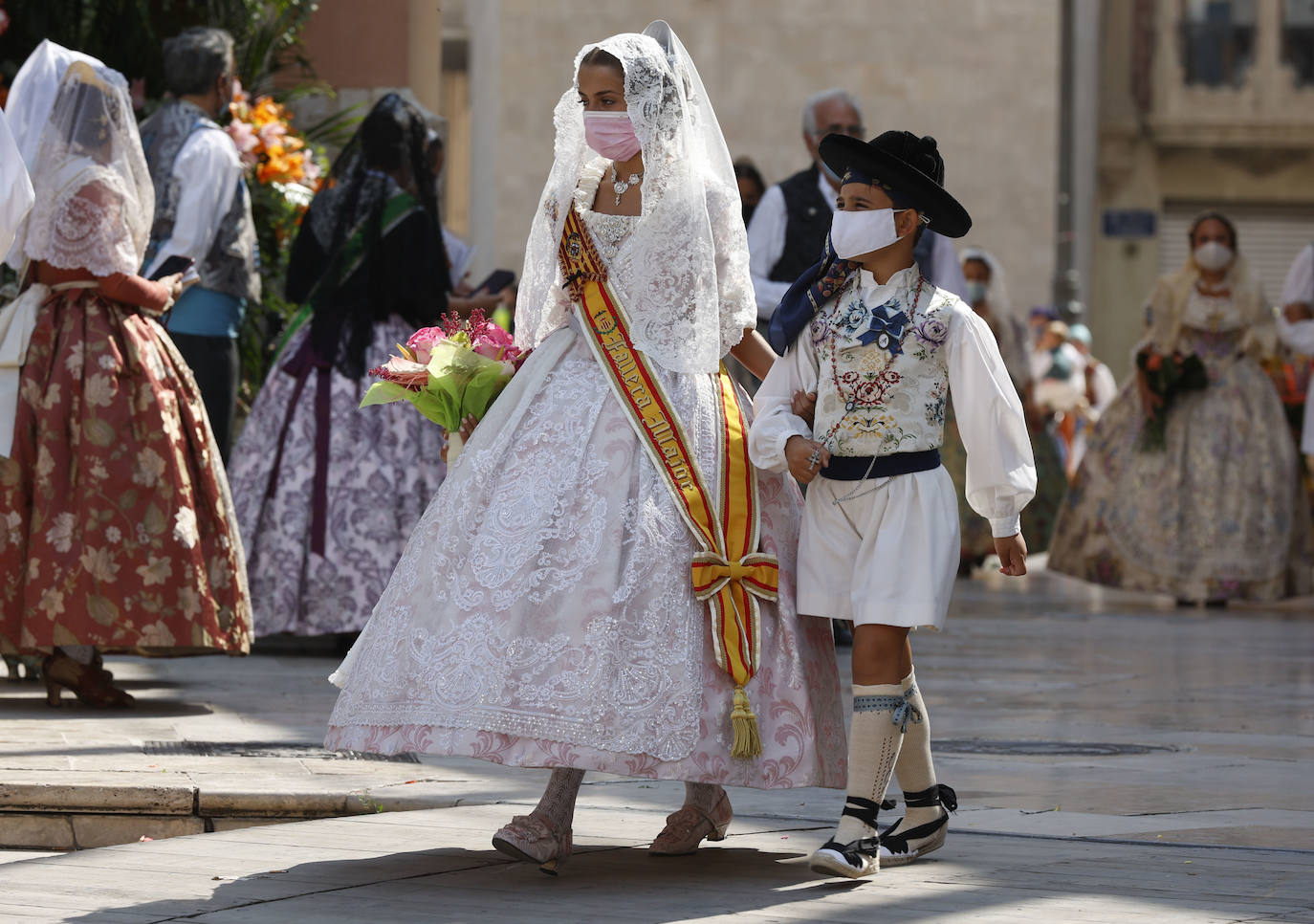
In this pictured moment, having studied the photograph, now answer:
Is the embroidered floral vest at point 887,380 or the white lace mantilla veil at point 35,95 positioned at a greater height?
the white lace mantilla veil at point 35,95

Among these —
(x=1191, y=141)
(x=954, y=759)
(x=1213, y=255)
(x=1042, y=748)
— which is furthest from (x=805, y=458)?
(x=1191, y=141)

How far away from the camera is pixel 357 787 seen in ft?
19.0

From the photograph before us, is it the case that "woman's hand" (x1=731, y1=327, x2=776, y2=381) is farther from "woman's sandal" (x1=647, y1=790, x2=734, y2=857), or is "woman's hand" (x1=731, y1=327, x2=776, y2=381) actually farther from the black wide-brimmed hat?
"woman's sandal" (x1=647, y1=790, x2=734, y2=857)

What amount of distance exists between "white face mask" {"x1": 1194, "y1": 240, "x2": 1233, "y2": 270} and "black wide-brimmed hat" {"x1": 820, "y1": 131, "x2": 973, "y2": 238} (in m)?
7.78

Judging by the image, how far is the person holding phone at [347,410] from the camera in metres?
8.90

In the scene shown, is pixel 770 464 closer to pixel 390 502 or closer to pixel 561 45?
pixel 390 502

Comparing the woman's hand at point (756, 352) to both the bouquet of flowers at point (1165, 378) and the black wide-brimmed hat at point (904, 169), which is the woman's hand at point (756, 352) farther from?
the bouquet of flowers at point (1165, 378)

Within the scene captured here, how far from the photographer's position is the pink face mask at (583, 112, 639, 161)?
17.0 feet

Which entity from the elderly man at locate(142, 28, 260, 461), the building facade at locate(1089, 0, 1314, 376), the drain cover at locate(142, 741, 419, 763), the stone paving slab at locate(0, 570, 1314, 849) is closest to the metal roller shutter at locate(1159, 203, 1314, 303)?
the building facade at locate(1089, 0, 1314, 376)

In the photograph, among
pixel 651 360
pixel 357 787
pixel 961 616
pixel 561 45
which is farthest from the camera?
pixel 561 45

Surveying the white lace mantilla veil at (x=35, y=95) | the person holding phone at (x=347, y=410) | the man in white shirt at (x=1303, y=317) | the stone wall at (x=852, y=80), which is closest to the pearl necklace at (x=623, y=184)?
the white lace mantilla veil at (x=35, y=95)

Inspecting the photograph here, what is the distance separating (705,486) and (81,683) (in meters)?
3.13

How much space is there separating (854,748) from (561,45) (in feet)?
95.5

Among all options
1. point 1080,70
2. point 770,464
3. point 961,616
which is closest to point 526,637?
point 770,464
